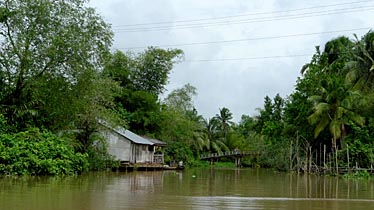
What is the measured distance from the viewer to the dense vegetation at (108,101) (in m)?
26.8

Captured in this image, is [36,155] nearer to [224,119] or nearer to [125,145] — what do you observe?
[125,145]

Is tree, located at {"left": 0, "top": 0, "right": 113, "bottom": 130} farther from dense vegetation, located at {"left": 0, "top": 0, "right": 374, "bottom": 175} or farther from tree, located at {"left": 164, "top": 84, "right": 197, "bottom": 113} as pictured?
tree, located at {"left": 164, "top": 84, "right": 197, "bottom": 113}

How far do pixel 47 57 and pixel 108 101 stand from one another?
21.7ft

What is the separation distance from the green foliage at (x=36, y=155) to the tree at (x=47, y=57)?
187 cm

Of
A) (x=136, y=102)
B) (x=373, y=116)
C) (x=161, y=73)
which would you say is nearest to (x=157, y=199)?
(x=373, y=116)

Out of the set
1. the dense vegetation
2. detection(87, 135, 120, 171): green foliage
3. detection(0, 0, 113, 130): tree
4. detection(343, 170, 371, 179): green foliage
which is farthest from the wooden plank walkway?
detection(0, 0, 113, 130): tree

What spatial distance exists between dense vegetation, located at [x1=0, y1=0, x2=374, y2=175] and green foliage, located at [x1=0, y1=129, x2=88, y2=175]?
0.05 m

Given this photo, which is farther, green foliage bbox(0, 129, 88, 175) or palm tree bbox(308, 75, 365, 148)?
palm tree bbox(308, 75, 365, 148)

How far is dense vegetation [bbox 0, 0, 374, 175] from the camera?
26766mm

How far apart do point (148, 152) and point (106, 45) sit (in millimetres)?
14286

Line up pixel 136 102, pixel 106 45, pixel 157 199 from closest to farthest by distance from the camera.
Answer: pixel 157 199
pixel 106 45
pixel 136 102

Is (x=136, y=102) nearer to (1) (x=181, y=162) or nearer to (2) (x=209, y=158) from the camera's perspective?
(1) (x=181, y=162)

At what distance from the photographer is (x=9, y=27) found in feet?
88.3

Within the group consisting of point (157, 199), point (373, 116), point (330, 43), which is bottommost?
point (157, 199)
